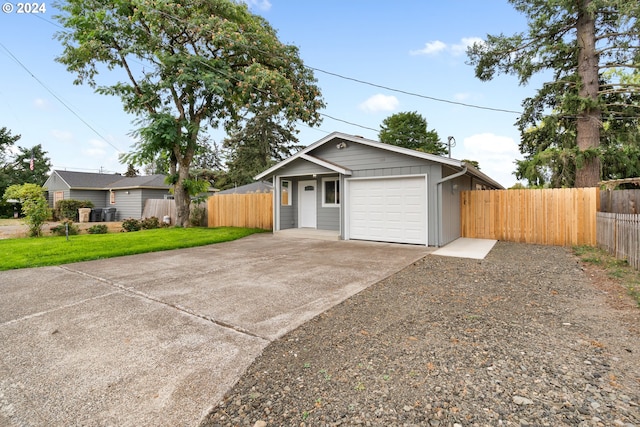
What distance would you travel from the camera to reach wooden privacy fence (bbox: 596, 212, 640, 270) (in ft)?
18.3

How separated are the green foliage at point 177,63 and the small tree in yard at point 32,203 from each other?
3.13 m

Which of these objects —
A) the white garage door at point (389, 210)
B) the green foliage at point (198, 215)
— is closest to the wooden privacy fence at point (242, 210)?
the green foliage at point (198, 215)

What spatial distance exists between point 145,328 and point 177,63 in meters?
12.8

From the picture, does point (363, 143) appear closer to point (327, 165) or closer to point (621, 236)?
point (327, 165)

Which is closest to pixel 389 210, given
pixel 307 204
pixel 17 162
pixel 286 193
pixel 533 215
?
pixel 307 204

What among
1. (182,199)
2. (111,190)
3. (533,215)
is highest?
(111,190)

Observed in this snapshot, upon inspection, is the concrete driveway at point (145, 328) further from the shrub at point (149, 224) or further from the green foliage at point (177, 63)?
the shrub at point (149, 224)

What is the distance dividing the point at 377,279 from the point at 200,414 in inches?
145

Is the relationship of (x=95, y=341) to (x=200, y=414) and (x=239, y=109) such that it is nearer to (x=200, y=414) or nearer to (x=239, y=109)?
(x=200, y=414)

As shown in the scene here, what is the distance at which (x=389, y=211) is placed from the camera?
30.8ft

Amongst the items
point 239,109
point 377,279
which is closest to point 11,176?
point 239,109

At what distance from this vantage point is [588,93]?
1112 cm

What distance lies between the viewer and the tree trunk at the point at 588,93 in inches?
434

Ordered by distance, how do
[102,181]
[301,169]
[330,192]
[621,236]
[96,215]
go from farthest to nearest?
[102,181]
[96,215]
[330,192]
[301,169]
[621,236]
